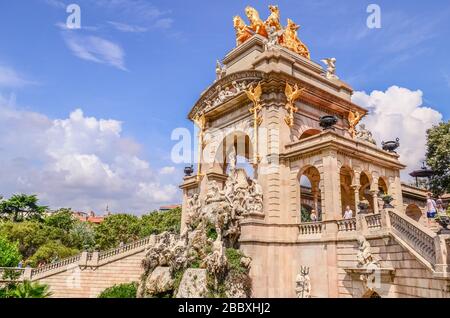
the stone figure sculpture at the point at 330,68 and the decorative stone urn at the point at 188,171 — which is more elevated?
the stone figure sculpture at the point at 330,68

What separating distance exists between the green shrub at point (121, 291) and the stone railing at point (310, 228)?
1200 cm

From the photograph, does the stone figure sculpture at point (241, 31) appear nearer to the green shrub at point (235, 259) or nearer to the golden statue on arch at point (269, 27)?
the golden statue on arch at point (269, 27)

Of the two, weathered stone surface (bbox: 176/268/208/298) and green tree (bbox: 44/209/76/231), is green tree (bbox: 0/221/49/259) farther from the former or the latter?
weathered stone surface (bbox: 176/268/208/298)

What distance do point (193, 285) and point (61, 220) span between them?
44226 millimetres

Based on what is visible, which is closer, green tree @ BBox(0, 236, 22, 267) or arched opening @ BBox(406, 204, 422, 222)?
arched opening @ BBox(406, 204, 422, 222)

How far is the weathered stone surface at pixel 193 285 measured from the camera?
1573 centimetres

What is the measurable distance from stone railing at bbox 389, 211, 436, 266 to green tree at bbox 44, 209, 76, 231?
51.6 meters

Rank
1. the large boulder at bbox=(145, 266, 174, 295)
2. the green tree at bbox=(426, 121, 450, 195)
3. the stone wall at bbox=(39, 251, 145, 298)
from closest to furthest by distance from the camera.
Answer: the large boulder at bbox=(145, 266, 174, 295) → the stone wall at bbox=(39, 251, 145, 298) → the green tree at bbox=(426, 121, 450, 195)

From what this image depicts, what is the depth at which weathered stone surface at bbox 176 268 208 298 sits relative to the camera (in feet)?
51.6

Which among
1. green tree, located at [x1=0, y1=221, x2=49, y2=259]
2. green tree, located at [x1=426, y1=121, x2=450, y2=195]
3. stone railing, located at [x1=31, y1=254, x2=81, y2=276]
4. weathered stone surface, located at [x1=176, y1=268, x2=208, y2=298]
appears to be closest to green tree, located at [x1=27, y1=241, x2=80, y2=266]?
green tree, located at [x1=0, y1=221, x2=49, y2=259]

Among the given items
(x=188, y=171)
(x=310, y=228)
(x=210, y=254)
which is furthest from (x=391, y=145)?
(x=188, y=171)

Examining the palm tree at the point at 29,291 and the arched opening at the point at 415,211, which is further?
the arched opening at the point at 415,211

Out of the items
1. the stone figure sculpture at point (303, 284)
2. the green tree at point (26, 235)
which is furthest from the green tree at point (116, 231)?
the stone figure sculpture at point (303, 284)
